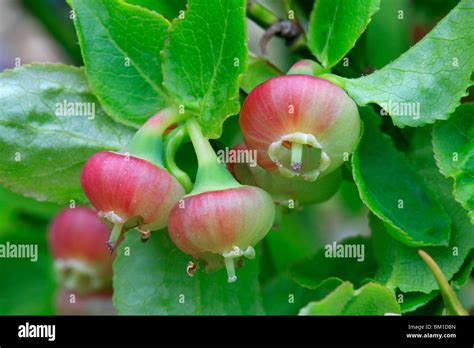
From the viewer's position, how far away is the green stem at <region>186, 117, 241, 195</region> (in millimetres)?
411

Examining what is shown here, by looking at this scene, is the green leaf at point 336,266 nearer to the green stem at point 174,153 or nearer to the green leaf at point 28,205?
the green stem at point 174,153

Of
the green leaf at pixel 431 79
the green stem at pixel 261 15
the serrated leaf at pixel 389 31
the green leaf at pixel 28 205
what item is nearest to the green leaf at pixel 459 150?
the green leaf at pixel 431 79

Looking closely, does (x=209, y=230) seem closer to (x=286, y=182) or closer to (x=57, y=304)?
(x=286, y=182)

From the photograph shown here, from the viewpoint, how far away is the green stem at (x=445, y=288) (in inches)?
15.7

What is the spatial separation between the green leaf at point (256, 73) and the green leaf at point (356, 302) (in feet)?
0.44

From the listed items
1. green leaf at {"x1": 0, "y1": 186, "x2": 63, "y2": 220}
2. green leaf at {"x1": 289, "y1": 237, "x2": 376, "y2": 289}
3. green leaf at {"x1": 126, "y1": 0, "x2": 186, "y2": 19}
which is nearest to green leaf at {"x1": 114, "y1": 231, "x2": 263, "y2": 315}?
green leaf at {"x1": 289, "y1": 237, "x2": 376, "y2": 289}

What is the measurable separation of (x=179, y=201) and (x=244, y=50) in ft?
0.28

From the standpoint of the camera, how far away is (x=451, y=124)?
17.4 inches

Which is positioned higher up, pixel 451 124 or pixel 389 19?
pixel 389 19

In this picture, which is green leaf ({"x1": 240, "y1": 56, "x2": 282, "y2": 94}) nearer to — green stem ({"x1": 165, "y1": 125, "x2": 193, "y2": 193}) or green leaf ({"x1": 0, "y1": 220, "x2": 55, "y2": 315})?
green stem ({"x1": 165, "y1": 125, "x2": 193, "y2": 193})

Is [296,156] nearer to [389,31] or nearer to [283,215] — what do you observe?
[283,215]
